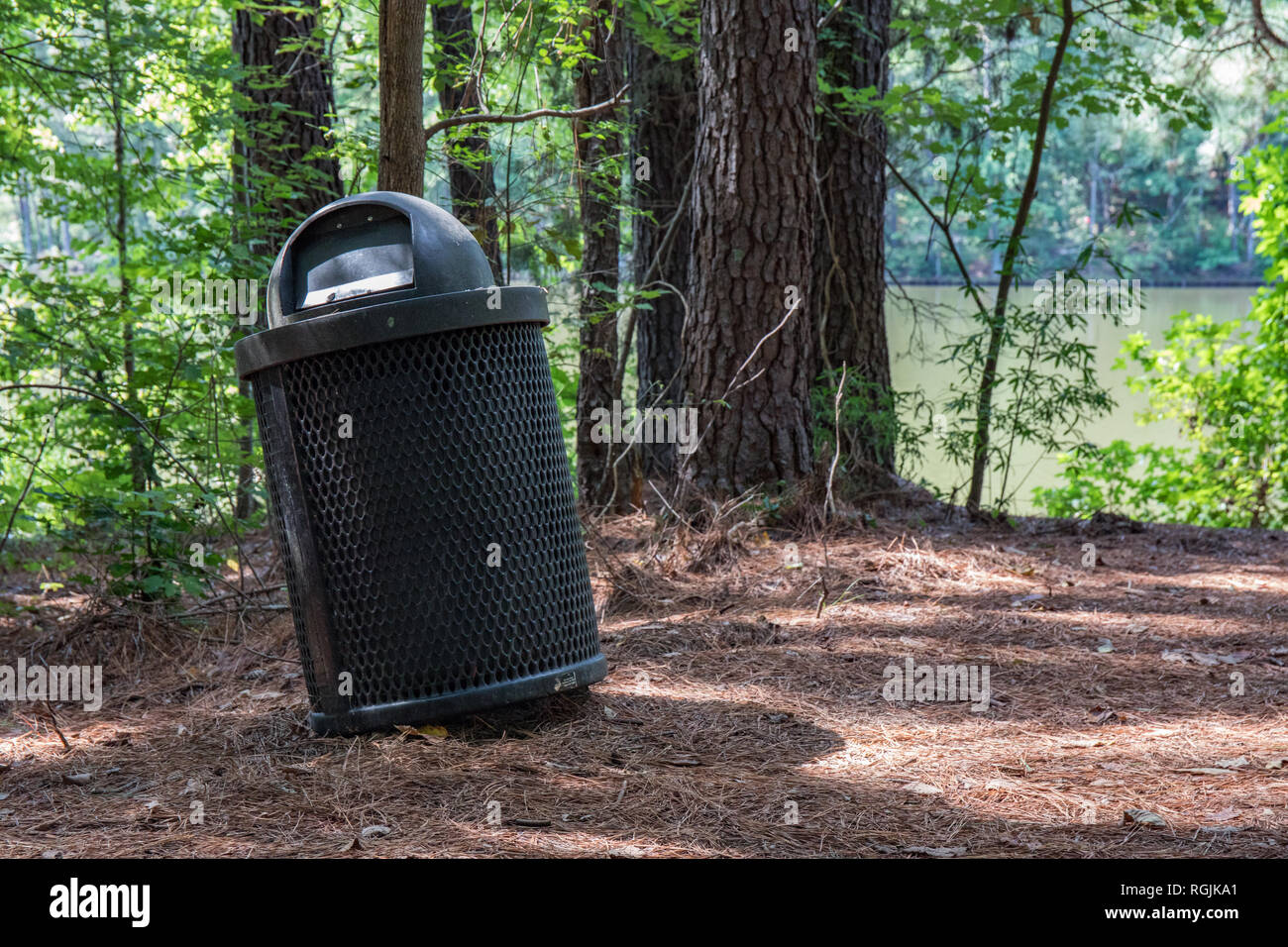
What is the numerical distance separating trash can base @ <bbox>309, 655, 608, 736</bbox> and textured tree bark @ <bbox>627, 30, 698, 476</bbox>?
515 centimetres

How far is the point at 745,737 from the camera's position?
Result: 3305 mm


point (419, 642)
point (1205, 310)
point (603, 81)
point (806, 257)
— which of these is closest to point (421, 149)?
point (419, 642)

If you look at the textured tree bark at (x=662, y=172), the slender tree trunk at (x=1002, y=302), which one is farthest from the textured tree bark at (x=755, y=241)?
the textured tree bark at (x=662, y=172)

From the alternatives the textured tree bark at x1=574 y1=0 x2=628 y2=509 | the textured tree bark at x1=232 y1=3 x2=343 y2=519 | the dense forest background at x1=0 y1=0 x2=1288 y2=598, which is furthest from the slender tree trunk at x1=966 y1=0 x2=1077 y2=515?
the textured tree bark at x1=232 y1=3 x2=343 y2=519

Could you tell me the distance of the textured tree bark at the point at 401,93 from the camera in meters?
4.10

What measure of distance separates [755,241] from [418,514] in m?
3.58

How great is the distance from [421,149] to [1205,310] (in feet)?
142

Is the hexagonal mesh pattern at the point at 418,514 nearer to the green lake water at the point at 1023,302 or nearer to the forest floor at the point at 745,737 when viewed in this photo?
the forest floor at the point at 745,737

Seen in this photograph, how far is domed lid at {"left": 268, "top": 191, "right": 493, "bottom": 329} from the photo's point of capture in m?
A: 3.08

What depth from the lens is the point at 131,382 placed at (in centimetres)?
513

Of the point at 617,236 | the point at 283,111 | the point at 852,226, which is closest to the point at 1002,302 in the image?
the point at 852,226

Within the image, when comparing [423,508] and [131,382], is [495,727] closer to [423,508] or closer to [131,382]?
[423,508]

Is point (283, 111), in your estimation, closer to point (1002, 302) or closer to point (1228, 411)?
point (1002, 302)

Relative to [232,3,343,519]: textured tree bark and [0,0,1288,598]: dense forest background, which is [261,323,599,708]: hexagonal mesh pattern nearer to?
[0,0,1288,598]: dense forest background
